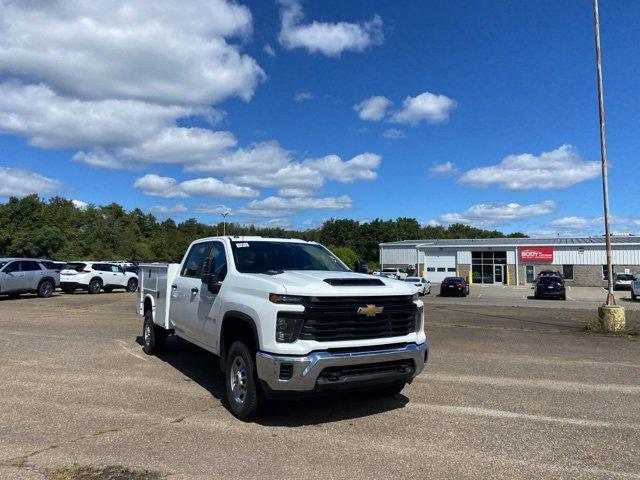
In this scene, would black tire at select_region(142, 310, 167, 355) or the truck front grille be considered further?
black tire at select_region(142, 310, 167, 355)

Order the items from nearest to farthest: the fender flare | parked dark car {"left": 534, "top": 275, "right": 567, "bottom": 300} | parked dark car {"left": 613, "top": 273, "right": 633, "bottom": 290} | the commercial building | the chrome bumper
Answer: the chrome bumper → the fender flare → parked dark car {"left": 534, "top": 275, "right": 567, "bottom": 300} → parked dark car {"left": 613, "top": 273, "right": 633, "bottom": 290} → the commercial building

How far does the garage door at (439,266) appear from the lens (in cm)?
5714

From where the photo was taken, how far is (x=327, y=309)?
4871mm

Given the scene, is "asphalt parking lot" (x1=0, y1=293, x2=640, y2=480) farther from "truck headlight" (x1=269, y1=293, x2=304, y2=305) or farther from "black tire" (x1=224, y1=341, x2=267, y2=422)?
"truck headlight" (x1=269, y1=293, x2=304, y2=305)

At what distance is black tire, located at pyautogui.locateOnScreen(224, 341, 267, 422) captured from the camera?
5.06 m

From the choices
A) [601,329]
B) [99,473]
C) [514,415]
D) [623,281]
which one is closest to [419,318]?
[514,415]

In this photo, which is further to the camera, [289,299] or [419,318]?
[419,318]

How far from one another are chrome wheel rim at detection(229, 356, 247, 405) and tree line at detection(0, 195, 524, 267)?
119ft

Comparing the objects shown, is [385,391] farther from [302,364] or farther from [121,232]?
[121,232]

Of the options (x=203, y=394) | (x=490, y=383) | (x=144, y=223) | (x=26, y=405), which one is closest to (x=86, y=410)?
(x=26, y=405)

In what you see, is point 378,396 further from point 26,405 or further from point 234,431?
point 26,405

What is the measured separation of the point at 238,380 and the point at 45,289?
69.7 feet

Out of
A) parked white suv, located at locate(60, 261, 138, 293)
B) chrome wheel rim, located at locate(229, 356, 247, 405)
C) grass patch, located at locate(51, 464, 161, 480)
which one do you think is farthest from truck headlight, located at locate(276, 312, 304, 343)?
parked white suv, located at locate(60, 261, 138, 293)

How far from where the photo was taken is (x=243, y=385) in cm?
532
